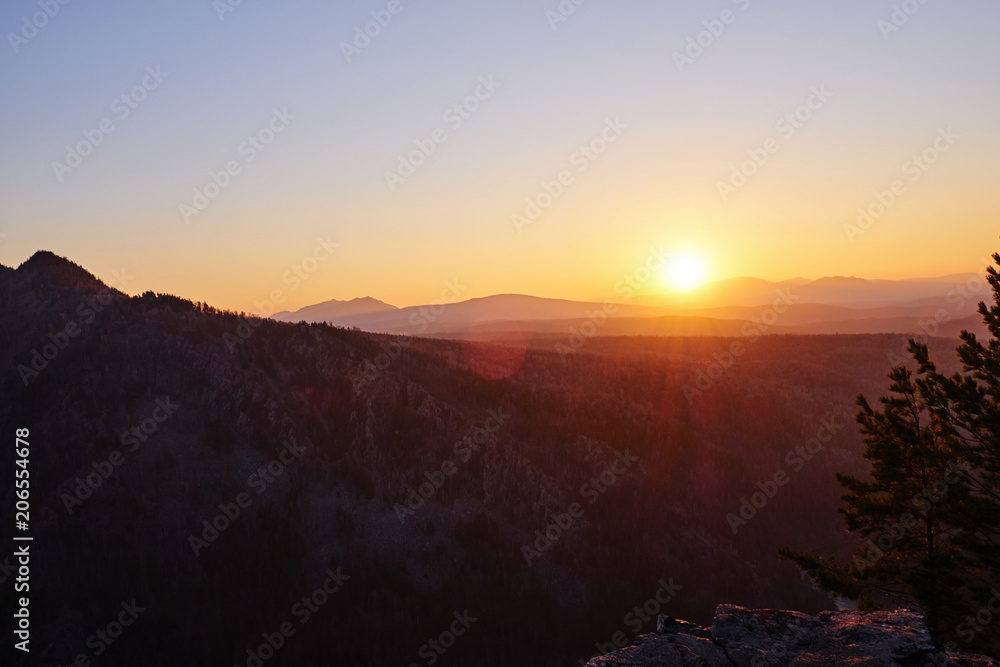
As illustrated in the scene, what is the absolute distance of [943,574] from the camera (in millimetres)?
14281

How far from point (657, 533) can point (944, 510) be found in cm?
2358

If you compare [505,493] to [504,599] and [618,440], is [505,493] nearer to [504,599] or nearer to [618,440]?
[504,599]

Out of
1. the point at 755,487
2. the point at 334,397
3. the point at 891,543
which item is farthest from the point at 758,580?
the point at 334,397
